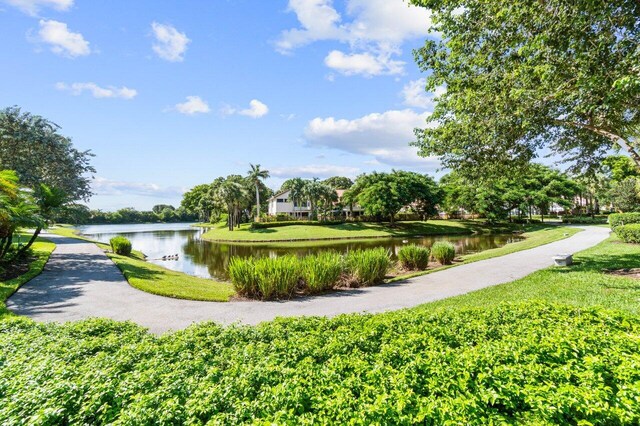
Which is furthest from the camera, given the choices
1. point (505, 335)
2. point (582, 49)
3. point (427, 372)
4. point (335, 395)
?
point (582, 49)

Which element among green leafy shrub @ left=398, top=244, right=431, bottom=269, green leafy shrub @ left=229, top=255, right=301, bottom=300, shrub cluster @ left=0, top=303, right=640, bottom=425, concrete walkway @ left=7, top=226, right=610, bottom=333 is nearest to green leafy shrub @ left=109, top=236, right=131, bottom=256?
concrete walkway @ left=7, top=226, right=610, bottom=333

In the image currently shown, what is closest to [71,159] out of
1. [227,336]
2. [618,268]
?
[227,336]

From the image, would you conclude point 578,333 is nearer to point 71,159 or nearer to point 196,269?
point 196,269

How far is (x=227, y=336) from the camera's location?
5414 mm

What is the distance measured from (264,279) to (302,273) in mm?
1870

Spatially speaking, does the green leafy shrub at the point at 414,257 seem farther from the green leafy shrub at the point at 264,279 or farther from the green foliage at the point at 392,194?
the green foliage at the point at 392,194

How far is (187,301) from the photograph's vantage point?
1183 centimetres

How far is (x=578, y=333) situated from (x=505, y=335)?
99 cm

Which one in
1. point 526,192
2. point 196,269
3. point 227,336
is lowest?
point 196,269

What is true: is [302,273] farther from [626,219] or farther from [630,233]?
[626,219]

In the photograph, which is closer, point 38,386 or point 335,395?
point 335,395

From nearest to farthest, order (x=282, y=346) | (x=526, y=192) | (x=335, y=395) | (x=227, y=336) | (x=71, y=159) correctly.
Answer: (x=335, y=395) → (x=282, y=346) → (x=227, y=336) → (x=71, y=159) → (x=526, y=192)

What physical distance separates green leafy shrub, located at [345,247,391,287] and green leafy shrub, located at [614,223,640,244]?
18.9 metres

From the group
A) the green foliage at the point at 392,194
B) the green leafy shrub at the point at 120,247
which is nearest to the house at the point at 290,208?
the green foliage at the point at 392,194
